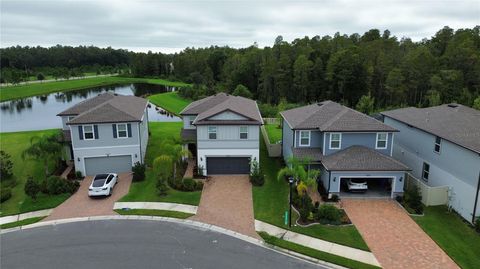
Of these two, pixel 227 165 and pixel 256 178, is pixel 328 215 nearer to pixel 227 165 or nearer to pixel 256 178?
pixel 256 178

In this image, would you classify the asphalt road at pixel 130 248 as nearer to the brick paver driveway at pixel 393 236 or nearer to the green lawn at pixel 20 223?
the green lawn at pixel 20 223

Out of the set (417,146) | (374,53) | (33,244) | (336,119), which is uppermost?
(374,53)

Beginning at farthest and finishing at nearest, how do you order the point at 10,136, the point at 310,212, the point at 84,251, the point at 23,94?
the point at 23,94
the point at 10,136
the point at 310,212
the point at 84,251

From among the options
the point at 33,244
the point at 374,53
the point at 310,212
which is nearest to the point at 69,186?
the point at 33,244

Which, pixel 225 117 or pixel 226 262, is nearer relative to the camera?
pixel 226 262

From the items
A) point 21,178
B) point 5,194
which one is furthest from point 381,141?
point 21,178

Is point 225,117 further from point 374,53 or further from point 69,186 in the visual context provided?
point 374,53
